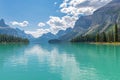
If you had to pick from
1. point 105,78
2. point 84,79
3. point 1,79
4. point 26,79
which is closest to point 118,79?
point 105,78

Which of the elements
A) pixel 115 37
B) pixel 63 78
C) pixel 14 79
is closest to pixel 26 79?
pixel 14 79

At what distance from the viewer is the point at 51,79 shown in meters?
35.9

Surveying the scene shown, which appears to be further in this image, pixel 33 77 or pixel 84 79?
pixel 33 77

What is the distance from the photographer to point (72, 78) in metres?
36.7

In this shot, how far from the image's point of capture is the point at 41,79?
36219 millimetres

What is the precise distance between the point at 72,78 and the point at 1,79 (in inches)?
439

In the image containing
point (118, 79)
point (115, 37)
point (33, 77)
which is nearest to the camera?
point (118, 79)

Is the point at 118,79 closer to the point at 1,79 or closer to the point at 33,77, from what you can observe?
the point at 33,77

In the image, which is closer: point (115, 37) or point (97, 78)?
point (97, 78)

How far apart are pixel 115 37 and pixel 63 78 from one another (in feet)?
554

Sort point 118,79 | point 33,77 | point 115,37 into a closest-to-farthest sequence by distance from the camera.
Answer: point 118,79
point 33,77
point 115,37

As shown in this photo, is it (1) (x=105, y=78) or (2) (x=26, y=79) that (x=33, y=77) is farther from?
(1) (x=105, y=78)

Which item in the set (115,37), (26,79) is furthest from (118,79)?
(115,37)

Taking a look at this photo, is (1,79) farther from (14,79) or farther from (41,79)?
(41,79)
